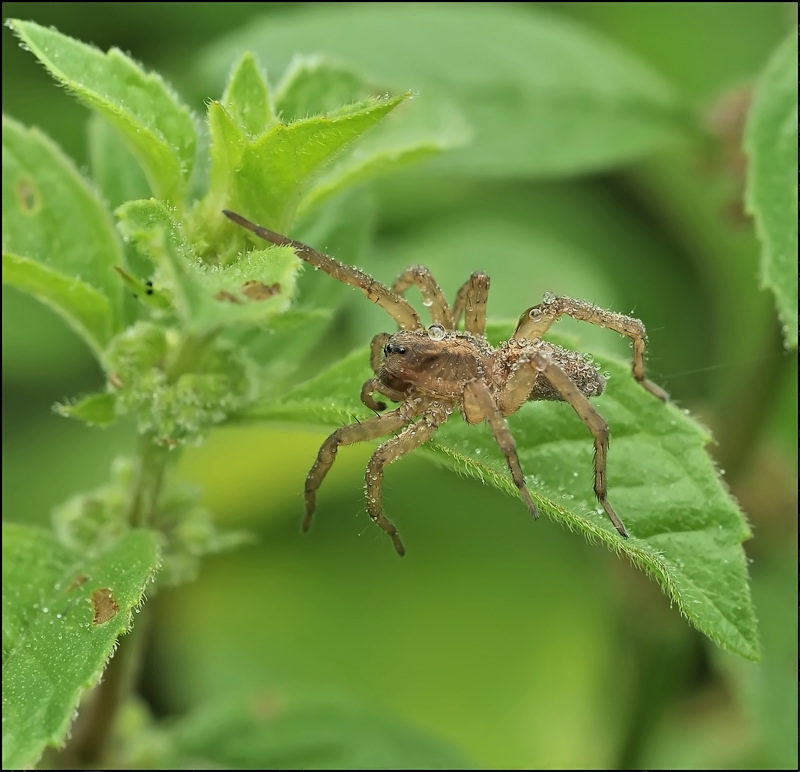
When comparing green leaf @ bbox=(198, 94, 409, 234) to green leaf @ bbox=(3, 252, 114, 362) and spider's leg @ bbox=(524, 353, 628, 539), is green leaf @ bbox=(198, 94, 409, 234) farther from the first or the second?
spider's leg @ bbox=(524, 353, 628, 539)

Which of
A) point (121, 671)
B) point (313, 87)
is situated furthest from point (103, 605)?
point (313, 87)

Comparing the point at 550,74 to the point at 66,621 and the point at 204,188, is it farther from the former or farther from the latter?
the point at 66,621

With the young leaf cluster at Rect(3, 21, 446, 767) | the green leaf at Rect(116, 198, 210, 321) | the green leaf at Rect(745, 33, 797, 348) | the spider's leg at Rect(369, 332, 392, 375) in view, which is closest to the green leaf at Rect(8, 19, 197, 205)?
the young leaf cluster at Rect(3, 21, 446, 767)

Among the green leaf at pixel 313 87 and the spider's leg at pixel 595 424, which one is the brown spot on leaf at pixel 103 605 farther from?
the green leaf at pixel 313 87

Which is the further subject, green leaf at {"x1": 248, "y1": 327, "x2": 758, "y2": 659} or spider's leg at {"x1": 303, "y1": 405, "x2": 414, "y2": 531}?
spider's leg at {"x1": 303, "y1": 405, "x2": 414, "y2": 531}

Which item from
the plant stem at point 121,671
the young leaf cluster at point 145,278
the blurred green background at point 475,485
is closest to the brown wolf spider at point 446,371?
the young leaf cluster at point 145,278
